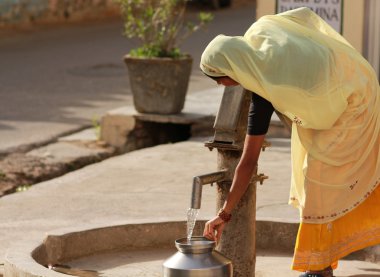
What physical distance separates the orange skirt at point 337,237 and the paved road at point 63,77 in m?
4.80

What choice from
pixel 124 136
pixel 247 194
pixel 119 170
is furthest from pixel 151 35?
pixel 247 194

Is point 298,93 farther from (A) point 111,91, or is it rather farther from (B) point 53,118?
(A) point 111,91

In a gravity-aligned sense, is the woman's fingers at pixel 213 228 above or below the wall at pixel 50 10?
above

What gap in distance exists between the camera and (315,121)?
16.0ft

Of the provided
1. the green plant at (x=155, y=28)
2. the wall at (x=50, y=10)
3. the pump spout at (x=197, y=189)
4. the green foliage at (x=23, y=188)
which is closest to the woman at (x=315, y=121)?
the pump spout at (x=197, y=189)

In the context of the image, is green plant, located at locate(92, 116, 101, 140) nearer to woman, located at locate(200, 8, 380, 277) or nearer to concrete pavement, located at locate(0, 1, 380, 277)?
concrete pavement, located at locate(0, 1, 380, 277)

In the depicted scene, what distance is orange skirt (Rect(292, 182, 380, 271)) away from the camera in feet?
16.5

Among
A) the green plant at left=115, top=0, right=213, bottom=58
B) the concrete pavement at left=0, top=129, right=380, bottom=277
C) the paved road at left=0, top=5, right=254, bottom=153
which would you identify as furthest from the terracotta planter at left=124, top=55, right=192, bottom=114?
the paved road at left=0, top=5, right=254, bottom=153

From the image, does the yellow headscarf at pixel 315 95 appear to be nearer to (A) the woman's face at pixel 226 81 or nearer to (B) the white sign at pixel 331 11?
(A) the woman's face at pixel 226 81

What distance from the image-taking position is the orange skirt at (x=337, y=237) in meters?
5.03

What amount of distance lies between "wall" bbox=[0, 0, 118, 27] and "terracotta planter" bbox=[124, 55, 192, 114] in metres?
7.42

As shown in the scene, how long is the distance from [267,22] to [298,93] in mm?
365

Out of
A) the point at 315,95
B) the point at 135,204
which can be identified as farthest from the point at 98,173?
the point at 315,95

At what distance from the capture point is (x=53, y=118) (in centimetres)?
1098
